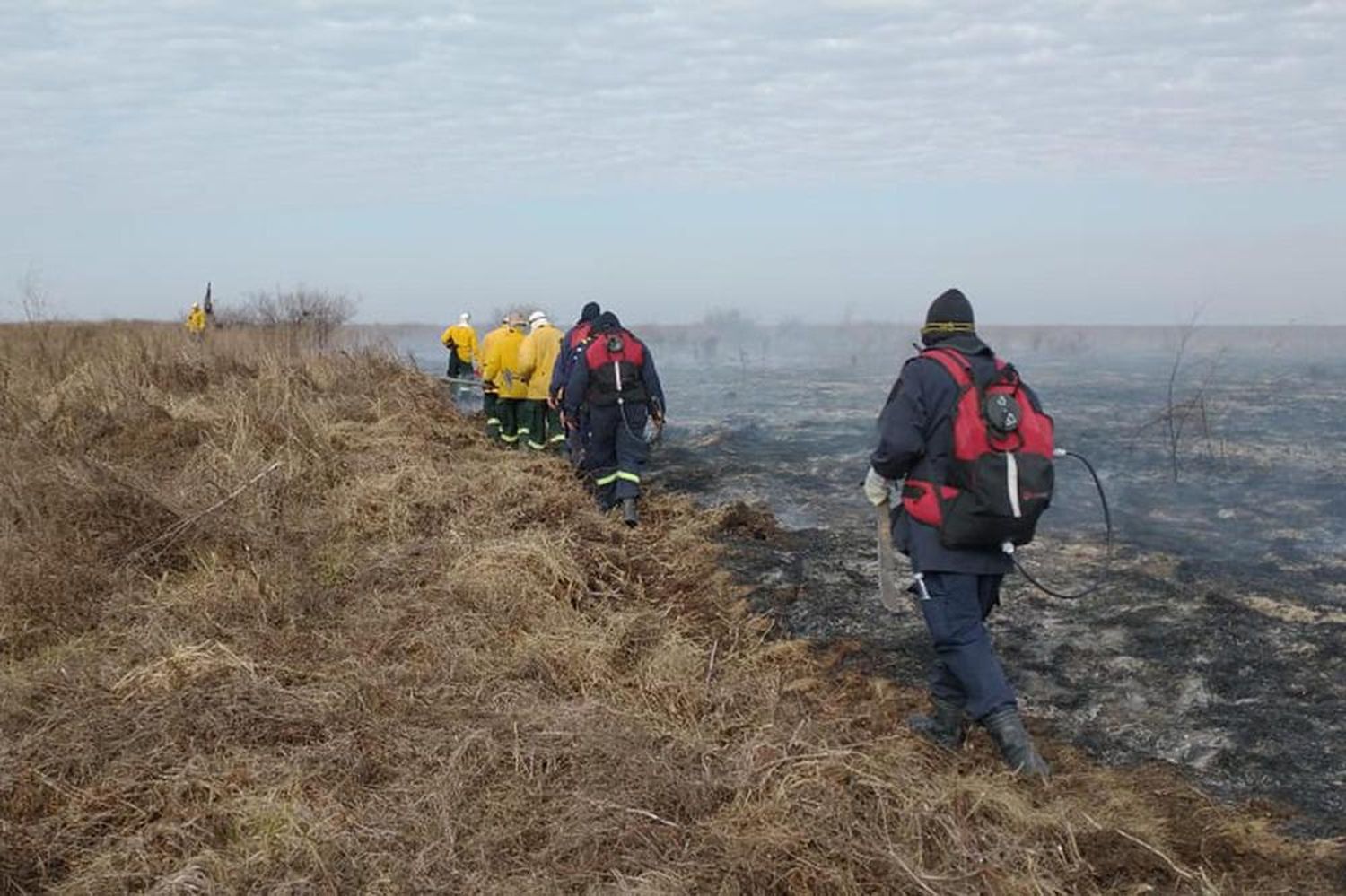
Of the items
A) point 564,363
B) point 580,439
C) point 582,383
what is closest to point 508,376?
point 564,363

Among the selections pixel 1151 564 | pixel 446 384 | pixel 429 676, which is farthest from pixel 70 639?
pixel 446 384

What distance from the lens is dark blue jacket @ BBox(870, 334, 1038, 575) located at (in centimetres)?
404

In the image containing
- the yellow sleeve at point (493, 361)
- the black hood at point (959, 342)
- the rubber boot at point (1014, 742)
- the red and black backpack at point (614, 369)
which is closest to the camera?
the rubber boot at point (1014, 742)

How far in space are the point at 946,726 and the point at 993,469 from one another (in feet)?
3.42

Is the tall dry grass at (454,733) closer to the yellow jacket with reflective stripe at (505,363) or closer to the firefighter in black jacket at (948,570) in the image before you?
the firefighter in black jacket at (948,570)

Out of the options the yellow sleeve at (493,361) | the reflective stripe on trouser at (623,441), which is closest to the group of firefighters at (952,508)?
the reflective stripe on trouser at (623,441)

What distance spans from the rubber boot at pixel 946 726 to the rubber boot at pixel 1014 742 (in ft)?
0.69

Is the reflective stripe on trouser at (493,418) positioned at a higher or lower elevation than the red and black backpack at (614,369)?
lower

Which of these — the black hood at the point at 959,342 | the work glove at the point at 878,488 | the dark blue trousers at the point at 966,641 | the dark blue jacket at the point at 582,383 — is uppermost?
the black hood at the point at 959,342

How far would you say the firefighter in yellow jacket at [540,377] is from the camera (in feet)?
35.9

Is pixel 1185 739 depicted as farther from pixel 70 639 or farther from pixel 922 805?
pixel 70 639

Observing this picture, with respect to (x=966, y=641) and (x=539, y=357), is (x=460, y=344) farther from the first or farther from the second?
(x=966, y=641)

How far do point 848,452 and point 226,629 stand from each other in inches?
334

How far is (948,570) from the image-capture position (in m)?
4.04
